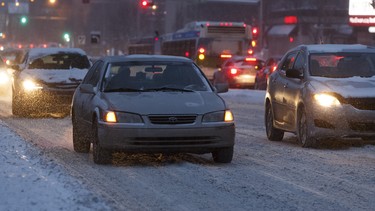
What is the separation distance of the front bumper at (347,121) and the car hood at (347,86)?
0.23 meters

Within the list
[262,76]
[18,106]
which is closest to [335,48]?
[18,106]

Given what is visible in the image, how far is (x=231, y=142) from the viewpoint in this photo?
11.9m

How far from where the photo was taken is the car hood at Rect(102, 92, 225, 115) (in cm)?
1158

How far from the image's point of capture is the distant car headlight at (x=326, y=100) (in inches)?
547

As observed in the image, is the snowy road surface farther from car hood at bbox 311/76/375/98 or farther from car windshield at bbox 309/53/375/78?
car windshield at bbox 309/53/375/78

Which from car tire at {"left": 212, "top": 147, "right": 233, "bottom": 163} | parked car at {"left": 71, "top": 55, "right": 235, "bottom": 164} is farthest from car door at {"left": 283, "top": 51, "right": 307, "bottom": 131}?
car tire at {"left": 212, "top": 147, "right": 233, "bottom": 163}

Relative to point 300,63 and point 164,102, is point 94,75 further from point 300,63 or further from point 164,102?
point 300,63

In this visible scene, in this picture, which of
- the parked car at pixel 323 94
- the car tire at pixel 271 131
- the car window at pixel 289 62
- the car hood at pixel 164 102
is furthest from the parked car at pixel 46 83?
the car hood at pixel 164 102

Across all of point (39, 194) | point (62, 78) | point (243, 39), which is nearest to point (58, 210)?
point (39, 194)

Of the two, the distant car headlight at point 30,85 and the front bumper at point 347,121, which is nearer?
the front bumper at point 347,121

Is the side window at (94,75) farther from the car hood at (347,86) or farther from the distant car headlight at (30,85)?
the distant car headlight at (30,85)

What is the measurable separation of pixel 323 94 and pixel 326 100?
0.33ft

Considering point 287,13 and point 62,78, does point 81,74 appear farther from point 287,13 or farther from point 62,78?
point 287,13

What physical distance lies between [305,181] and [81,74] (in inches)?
487
